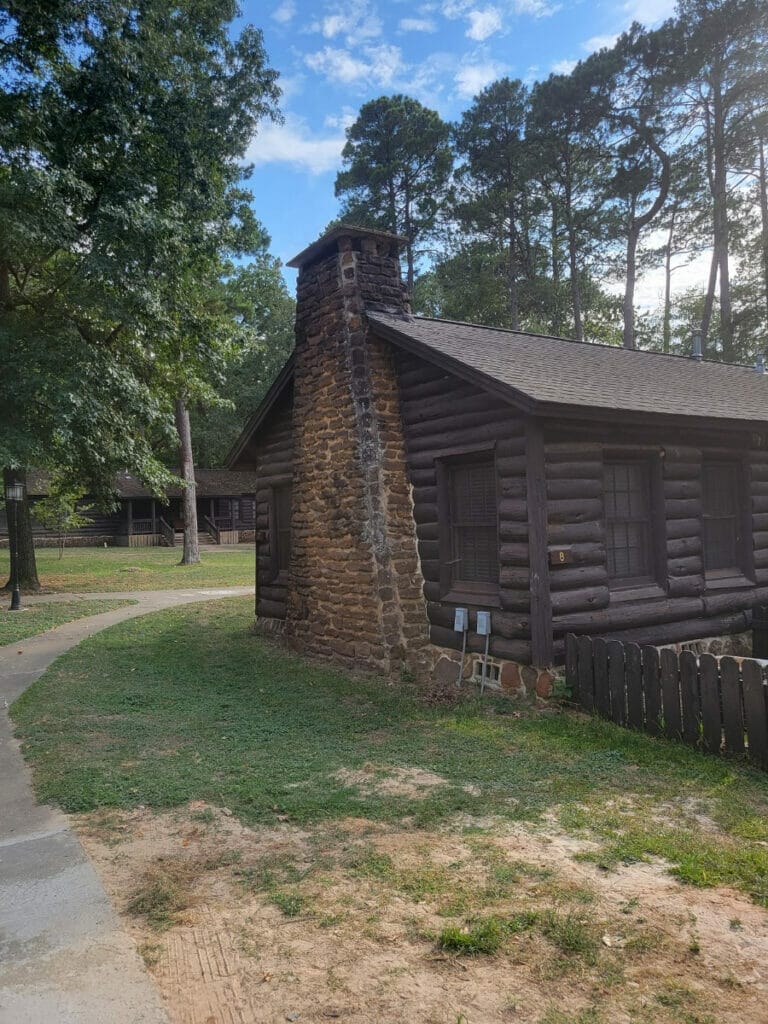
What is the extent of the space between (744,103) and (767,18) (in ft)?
9.19

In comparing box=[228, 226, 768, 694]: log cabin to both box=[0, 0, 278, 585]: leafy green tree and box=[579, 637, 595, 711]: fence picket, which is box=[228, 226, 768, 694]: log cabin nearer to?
box=[579, 637, 595, 711]: fence picket

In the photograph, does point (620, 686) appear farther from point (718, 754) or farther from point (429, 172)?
point (429, 172)

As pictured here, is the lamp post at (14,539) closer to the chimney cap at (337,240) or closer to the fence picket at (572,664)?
the chimney cap at (337,240)

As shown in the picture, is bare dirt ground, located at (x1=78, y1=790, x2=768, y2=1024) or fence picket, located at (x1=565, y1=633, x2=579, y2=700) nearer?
bare dirt ground, located at (x1=78, y1=790, x2=768, y2=1024)

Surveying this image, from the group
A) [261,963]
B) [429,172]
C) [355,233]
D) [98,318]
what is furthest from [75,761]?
[429,172]

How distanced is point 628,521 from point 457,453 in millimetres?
2258

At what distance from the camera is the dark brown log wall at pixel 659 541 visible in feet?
24.7

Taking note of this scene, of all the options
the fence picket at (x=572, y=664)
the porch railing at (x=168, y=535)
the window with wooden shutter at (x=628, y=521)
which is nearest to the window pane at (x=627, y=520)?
the window with wooden shutter at (x=628, y=521)

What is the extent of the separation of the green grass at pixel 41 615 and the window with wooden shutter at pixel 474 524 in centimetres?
806

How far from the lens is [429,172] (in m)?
34.2

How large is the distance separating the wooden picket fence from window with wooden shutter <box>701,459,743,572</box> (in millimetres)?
3558

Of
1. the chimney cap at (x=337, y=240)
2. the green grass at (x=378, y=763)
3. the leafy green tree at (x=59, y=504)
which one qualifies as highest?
the chimney cap at (x=337, y=240)

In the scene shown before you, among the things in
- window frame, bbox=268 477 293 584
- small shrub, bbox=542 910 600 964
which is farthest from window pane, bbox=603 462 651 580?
window frame, bbox=268 477 293 584

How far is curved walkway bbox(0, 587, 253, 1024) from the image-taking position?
8.63ft
